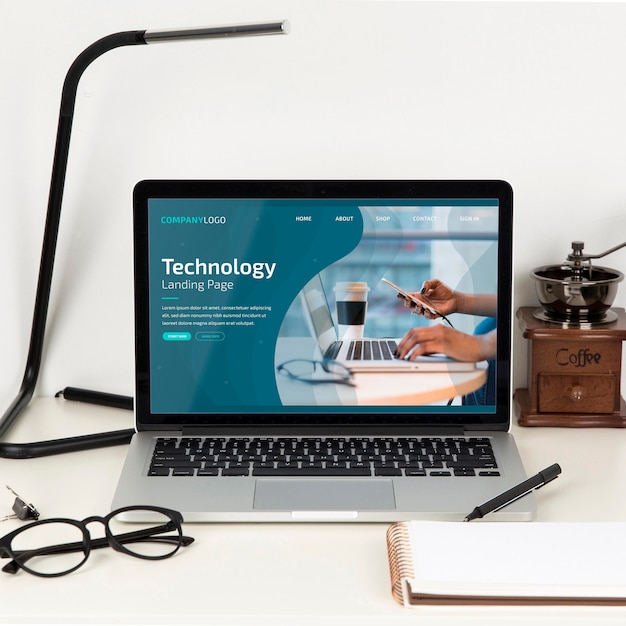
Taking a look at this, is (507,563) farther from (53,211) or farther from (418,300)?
(53,211)

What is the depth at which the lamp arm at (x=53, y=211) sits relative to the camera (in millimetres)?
1138

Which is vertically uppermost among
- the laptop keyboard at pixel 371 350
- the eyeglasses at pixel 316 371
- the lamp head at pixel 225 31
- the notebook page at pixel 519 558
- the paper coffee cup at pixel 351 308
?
the lamp head at pixel 225 31

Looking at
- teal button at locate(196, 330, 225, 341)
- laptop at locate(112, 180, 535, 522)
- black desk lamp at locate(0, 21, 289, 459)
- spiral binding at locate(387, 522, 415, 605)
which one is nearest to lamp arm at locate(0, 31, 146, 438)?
black desk lamp at locate(0, 21, 289, 459)

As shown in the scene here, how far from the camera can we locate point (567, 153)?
1.28m

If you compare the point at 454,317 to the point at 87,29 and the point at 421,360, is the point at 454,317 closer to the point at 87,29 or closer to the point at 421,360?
the point at 421,360

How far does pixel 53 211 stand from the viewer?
48.8 inches

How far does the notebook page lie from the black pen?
0.04 m

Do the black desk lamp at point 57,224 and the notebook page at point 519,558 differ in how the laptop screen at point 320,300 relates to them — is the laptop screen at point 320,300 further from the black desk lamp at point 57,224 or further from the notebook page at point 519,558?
the notebook page at point 519,558

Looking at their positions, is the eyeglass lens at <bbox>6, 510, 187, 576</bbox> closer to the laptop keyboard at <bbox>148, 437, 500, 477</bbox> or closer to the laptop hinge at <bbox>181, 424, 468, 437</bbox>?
the laptop keyboard at <bbox>148, 437, 500, 477</bbox>

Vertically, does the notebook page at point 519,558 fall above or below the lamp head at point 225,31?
below

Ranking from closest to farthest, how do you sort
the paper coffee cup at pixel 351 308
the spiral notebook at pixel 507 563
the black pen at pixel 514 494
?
the spiral notebook at pixel 507 563, the black pen at pixel 514 494, the paper coffee cup at pixel 351 308

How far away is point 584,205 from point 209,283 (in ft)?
1.91

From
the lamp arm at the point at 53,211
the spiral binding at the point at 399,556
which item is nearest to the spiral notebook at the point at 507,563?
the spiral binding at the point at 399,556

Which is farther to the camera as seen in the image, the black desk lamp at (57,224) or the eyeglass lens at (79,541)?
the black desk lamp at (57,224)
